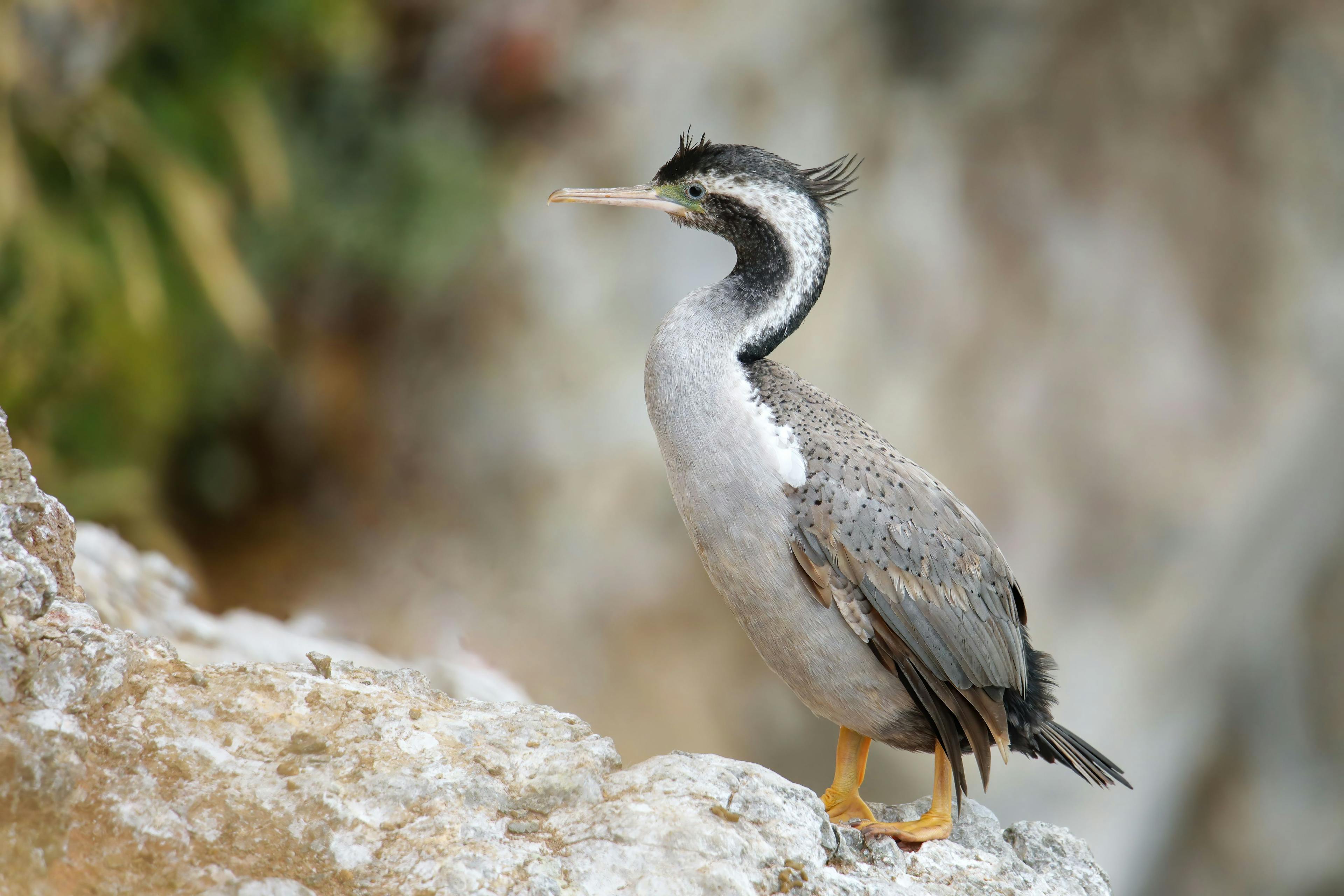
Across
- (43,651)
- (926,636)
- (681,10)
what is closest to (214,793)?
(43,651)

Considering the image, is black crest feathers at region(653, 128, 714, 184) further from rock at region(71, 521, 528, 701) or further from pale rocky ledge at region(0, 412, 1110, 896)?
rock at region(71, 521, 528, 701)

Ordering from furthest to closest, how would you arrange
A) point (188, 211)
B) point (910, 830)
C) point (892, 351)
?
1. point (892, 351)
2. point (188, 211)
3. point (910, 830)

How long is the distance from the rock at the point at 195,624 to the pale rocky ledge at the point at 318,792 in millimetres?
875

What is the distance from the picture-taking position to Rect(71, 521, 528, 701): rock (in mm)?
3902

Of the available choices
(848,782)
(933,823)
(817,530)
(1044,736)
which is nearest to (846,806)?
(848,782)

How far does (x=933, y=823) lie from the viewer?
3236mm

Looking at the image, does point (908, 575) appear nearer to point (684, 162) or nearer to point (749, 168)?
point (749, 168)

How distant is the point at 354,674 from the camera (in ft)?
10.3

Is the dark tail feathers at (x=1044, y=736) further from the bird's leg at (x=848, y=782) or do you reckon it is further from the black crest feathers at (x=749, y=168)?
the black crest feathers at (x=749, y=168)

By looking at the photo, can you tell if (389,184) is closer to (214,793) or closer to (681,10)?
(681,10)

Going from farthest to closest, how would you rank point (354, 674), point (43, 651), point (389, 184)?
point (389, 184) → point (354, 674) → point (43, 651)

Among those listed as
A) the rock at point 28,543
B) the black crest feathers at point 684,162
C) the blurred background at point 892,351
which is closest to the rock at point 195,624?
the rock at point 28,543

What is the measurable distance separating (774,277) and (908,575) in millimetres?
959

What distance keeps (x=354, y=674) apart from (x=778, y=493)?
48.8 inches
